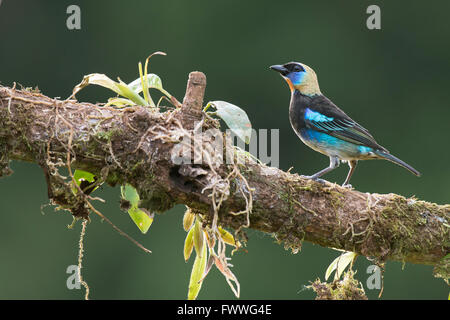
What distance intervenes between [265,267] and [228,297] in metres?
0.92

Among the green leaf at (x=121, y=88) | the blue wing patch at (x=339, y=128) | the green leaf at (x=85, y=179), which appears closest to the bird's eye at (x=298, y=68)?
the blue wing patch at (x=339, y=128)

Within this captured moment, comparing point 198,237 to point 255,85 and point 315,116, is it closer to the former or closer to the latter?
point 315,116

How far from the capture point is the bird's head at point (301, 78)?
4.30 meters

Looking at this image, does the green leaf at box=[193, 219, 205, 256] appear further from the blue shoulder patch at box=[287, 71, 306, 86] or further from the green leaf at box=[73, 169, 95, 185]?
the blue shoulder patch at box=[287, 71, 306, 86]

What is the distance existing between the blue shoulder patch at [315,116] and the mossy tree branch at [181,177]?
3.00 ft

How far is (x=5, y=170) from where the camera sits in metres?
2.86

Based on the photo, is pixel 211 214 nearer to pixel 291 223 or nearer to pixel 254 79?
pixel 291 223

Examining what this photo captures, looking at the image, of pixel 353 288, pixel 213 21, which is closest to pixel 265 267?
pixel 213 21

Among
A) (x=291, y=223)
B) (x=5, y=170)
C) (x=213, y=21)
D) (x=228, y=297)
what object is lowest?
(x=228, y=297)

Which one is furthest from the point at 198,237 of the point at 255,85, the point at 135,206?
the point at 255,85

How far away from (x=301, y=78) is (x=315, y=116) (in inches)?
14.5

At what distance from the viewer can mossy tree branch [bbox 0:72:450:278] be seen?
2.85 m

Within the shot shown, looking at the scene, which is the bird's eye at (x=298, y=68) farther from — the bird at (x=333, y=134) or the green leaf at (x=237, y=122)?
the green leaf at (x=237, y=122)

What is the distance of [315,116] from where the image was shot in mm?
4070
